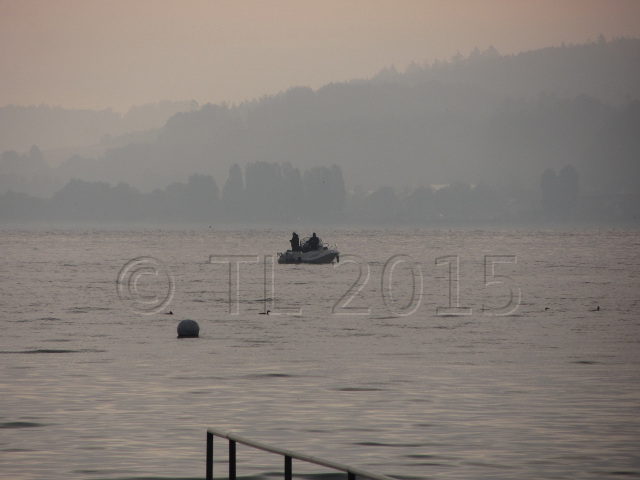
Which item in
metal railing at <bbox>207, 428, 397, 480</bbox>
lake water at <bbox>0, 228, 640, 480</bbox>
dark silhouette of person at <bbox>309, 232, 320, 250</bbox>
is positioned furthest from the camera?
dark silhouette of person at <bbox>309, 232, 320, 250</bbox>

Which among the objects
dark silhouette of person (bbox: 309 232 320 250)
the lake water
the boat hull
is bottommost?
the lake water

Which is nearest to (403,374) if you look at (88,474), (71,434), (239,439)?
(71,434)

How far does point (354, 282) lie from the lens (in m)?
89.2

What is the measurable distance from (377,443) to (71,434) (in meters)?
6.14

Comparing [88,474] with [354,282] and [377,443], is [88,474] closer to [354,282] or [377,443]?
[377,443]

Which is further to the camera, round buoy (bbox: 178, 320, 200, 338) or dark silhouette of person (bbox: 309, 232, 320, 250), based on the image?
dark silhouette of person (bbox: 309, 232, 320, 250)

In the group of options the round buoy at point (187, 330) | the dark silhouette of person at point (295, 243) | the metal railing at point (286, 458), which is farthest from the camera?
the dark silhouette of person at point (295, 243)

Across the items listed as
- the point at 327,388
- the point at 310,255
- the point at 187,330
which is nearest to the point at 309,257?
the point at 310,255

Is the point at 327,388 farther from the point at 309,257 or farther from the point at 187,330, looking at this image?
the point at 309,257

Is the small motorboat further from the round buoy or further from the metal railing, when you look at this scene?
the metal railing

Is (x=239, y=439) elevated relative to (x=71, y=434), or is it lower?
elevated

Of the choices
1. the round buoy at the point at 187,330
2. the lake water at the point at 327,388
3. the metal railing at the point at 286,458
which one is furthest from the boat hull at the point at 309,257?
the metal railing at the point at 286,458

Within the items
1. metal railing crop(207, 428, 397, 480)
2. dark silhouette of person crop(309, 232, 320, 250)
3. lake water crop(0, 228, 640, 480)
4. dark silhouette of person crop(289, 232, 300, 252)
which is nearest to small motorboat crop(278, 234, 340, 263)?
dark silhouette of person crop(309, 232, 320, 250)

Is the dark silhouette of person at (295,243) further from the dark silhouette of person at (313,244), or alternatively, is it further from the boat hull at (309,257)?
the dark silhouette of person at (313,244)
